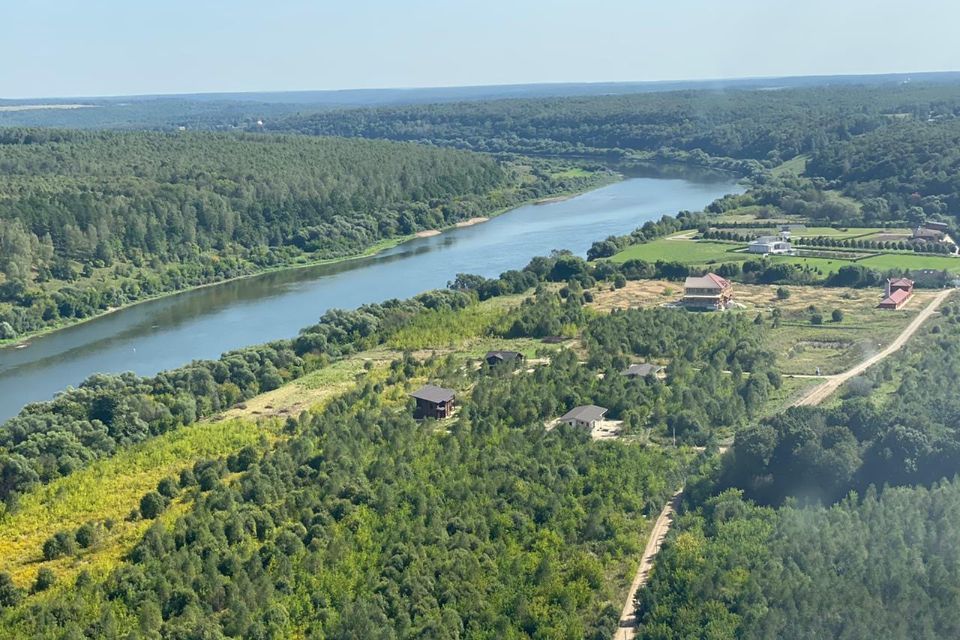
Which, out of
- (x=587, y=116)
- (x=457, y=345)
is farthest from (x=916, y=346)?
(x=587, y=116)

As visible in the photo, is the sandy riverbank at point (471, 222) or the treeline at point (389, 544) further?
the sandy riverbank at point (471, 222)

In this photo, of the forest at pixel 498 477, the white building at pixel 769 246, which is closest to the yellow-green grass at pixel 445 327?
the forest at pixel 498 477

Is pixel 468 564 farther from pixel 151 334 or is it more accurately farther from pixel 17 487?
pixel 151 334

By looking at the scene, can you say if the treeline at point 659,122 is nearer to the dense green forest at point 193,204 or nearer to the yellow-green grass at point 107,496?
the dense green forest at point 193,204

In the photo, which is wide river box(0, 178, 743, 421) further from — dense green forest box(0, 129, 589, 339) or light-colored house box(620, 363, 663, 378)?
light-colored house box(620, 363, 663, 378)

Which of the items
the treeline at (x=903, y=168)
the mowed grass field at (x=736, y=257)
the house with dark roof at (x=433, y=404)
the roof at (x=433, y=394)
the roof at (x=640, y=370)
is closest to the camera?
the house with dark roof at (x=433, y=404)

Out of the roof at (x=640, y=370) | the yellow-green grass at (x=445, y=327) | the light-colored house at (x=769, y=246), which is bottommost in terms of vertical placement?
the light-colored house at (x=769, y=246)

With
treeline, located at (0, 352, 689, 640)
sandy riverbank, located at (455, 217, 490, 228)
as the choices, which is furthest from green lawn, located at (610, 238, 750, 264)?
treeline, located at (0, 352, 689, 640)
